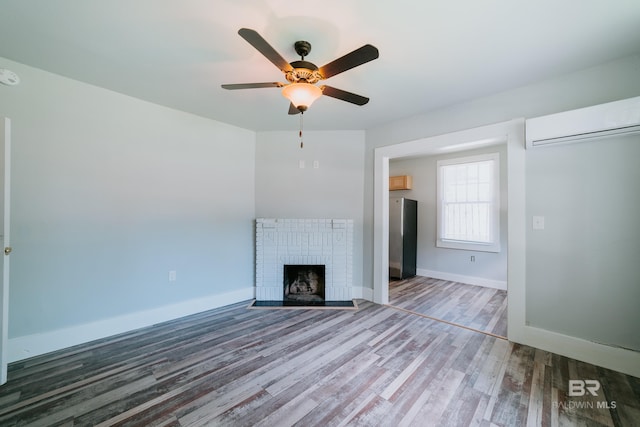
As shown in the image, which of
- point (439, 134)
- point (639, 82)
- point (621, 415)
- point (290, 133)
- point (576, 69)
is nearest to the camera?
point (621, 415)

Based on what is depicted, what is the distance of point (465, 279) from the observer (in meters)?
4.54

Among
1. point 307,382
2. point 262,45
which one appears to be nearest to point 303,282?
point 307,382

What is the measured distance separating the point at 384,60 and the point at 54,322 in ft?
12.3

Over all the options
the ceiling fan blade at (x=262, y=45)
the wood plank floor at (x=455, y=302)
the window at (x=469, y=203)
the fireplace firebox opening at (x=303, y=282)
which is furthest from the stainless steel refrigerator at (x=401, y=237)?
the ceiling fan blade at (x=262, y=45)

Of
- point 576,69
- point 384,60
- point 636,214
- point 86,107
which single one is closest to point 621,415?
point 636,214

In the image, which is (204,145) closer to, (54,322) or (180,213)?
(180,213)

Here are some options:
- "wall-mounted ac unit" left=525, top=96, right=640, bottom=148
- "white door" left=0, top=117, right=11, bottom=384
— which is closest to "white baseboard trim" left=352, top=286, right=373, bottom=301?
"wall-mounted ac unit" left=525, top=96, right=640, bottom=148

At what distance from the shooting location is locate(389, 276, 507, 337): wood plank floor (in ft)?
9.59

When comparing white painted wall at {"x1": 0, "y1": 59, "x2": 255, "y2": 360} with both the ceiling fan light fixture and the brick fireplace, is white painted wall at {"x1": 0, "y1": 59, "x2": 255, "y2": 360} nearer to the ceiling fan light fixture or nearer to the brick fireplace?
the brick fireplace

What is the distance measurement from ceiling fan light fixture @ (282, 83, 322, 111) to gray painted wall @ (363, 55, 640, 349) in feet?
6.42

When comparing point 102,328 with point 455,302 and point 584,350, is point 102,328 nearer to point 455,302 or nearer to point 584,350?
point 455,302

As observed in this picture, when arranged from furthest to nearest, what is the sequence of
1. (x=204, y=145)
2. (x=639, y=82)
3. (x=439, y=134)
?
1. (x=204, y=145)
2. (x=439, y=134)
3. (x=639, y=82)

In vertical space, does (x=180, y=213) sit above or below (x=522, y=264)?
above

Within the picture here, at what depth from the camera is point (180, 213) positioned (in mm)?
3049
